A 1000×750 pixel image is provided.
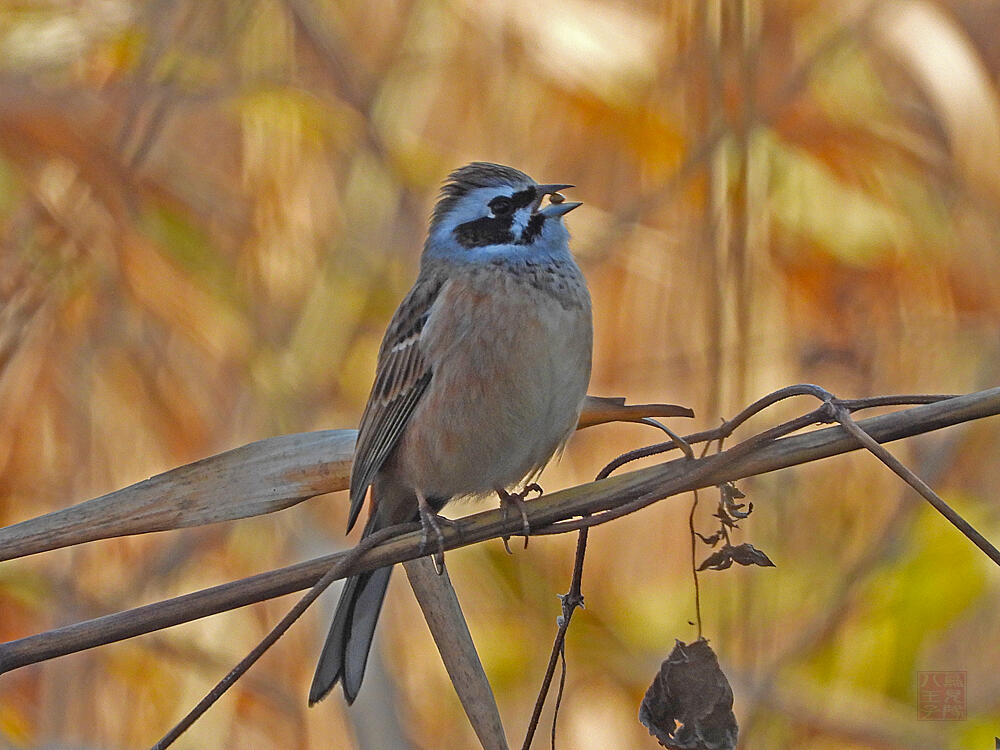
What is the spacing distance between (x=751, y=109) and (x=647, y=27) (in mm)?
1593

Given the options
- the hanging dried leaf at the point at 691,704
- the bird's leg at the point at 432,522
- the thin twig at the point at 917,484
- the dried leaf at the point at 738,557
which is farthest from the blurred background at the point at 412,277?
the thin twig at the point at 917,484

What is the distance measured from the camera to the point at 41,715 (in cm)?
324

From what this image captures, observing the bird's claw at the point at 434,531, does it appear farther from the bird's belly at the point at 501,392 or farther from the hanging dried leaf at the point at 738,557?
the hanging dried leaf at the point at 738,557

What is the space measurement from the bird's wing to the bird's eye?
23cm

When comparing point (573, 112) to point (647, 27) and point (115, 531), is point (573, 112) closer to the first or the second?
point (647, 27)

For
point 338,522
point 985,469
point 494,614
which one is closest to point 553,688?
point 494,614

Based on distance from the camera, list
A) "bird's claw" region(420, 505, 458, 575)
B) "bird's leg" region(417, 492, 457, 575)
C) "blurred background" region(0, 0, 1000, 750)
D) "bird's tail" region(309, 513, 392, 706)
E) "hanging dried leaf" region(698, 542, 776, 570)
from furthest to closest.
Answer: "blurred background" region(0, 0, 1000, 750) → "bird's tail" region(309, 513, 392, 706) → "bird's leg" region(417, 492, 457, 575) → "bird's claw" region(420, 505, 458, 575) → "hanging dried leaf" region(698, 542, 776, 570)

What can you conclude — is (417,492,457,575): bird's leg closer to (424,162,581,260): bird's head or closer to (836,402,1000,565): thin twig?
(424,162,581,260): bird's head

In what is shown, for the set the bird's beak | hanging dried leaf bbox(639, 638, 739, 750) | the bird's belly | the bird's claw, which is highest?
the bird's beak

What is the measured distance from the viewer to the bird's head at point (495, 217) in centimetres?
257

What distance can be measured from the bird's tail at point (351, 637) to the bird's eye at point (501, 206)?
878 mm

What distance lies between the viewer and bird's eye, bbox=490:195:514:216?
263 centimetres

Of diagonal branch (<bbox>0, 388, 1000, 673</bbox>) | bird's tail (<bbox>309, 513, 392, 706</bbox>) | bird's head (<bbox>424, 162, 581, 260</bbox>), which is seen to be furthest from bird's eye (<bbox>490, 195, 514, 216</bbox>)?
diagonal branch (<bbox>0, 388, 1000, 673</bbox>)

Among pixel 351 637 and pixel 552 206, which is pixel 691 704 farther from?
pixel 552 206
